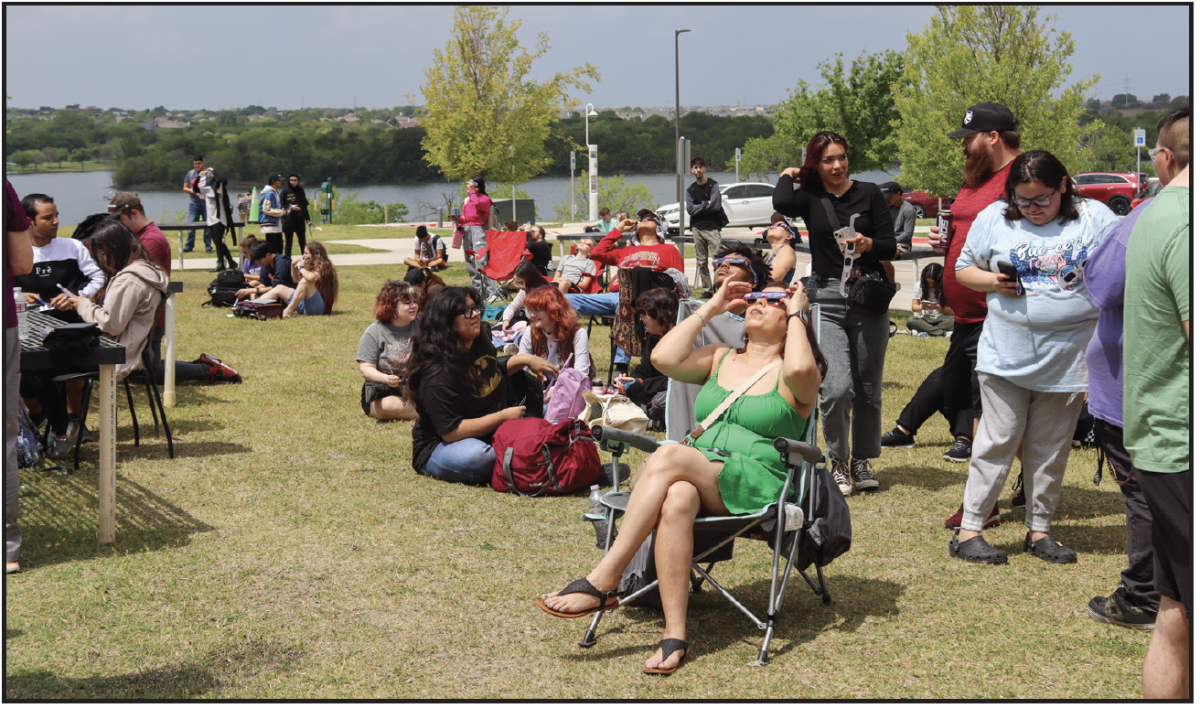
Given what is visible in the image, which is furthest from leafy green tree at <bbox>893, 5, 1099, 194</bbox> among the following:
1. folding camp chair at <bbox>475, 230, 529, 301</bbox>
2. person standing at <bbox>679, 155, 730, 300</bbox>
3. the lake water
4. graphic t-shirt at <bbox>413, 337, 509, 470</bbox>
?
graphic t-shirt at <bbox>413, 337, 509, 470</bbox>

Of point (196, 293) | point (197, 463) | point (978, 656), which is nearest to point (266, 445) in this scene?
point (197, 463)

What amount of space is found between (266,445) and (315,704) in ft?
13.3

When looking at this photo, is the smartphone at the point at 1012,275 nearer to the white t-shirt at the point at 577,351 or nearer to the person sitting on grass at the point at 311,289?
the white t-shirt at the point at 577,351

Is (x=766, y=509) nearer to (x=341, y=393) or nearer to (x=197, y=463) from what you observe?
(x=197, y=463)

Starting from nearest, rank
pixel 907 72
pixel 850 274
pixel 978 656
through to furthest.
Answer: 1. pixel 978 656
2. pixel 850 274
3. pixel 907 72

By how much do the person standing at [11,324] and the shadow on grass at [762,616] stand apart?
246 centimetres

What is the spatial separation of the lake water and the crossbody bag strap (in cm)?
302

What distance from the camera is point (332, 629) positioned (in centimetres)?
381

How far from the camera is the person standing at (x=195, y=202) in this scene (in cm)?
2109

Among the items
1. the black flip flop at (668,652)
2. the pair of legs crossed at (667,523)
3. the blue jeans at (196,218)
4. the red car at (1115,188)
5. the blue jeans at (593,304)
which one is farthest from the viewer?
the red car at (1115,188)

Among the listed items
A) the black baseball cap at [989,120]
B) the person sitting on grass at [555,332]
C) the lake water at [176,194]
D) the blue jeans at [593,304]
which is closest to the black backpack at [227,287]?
the lake water at [176,194]

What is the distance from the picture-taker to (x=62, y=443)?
20.8 feet

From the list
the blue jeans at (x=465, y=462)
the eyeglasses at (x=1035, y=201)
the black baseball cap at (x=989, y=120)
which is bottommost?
the blue jeans at (x=465, y=462)

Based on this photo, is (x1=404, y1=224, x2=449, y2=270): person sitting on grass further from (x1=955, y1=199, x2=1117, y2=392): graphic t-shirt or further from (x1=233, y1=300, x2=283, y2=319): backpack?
(x1=955, y1=199, x2=1117, y2=392): graphic t-shirt
